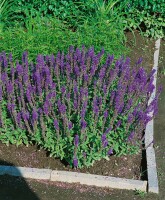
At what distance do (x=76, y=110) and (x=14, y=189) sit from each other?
1072 mm

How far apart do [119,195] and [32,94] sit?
4.73 feet

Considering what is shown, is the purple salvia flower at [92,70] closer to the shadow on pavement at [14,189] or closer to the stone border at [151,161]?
the stone border at [151,161]

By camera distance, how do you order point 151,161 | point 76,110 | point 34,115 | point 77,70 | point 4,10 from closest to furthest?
point 34,115, point 76,110, point 151,161, point 77,70, point 4,10

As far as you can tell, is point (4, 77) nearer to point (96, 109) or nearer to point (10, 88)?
point (10, 88)

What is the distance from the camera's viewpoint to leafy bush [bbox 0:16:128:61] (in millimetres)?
6254

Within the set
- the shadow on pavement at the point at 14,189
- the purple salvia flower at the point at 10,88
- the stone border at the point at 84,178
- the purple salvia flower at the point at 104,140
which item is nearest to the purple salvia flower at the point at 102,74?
the purple salvia flower at the point at 104,140

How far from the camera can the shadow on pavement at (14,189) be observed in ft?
15.8

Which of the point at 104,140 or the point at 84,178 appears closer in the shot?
the point at 104,140

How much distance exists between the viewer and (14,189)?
16.1 feet

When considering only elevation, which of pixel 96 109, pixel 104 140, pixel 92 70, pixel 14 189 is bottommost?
pixel 14 189

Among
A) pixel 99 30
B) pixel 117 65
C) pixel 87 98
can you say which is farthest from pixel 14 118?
pixel 99 30

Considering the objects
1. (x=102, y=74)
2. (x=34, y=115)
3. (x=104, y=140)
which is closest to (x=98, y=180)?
(x=104, y=140)

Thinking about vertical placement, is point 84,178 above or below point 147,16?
below

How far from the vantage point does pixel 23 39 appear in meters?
6.37
